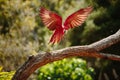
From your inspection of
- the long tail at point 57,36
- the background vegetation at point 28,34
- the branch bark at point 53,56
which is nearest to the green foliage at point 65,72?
the background vegetation at point 28,34

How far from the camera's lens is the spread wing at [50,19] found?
4.40 meters

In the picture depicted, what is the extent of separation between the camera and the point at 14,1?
15336 millimetres

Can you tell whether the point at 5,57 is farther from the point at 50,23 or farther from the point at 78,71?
the point at 50,23

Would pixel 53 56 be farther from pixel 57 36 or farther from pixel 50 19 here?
pixel 50 19

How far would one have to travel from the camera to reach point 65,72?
10.2m

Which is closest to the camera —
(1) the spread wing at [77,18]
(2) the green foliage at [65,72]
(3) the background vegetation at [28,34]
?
(1) the spread wing at [77,18]

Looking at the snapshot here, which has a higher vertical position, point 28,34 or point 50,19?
point 50,19

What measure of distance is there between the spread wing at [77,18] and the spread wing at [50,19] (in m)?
0.10

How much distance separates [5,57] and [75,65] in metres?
4.10

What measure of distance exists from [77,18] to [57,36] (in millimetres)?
327

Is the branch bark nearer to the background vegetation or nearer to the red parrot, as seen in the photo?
the red parrot

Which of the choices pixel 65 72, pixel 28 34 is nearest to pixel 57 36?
pixel 65 72

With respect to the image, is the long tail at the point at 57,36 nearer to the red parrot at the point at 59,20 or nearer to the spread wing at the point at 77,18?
the red parrot at the point at 59,20

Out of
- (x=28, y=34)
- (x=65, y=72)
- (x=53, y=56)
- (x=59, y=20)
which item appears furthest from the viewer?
(x=28, y=34)
